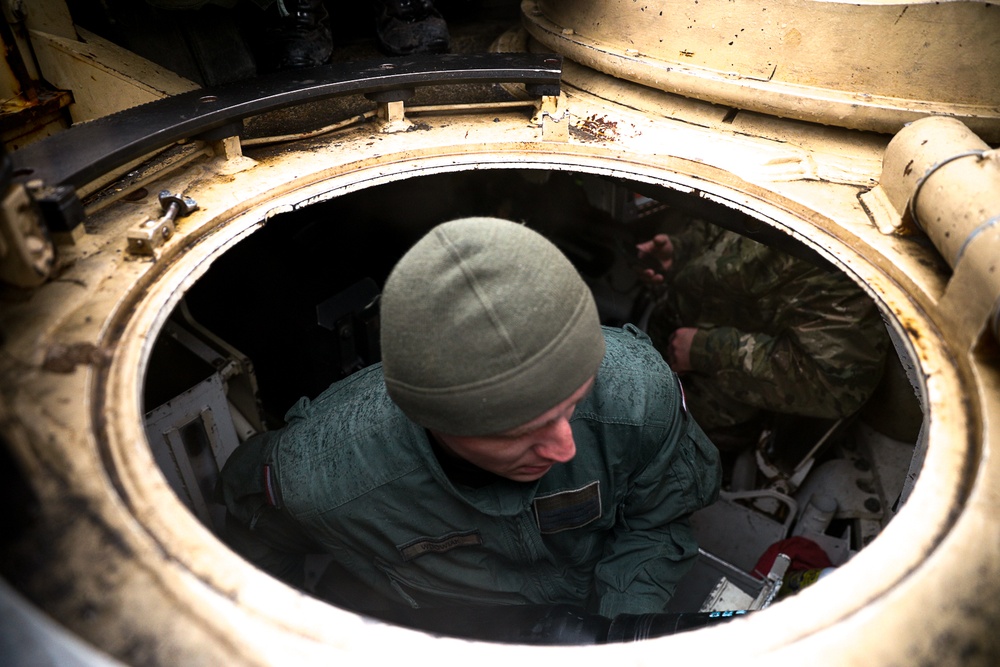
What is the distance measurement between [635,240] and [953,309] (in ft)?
7.04

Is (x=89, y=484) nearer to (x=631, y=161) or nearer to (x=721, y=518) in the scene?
(x=631, y=161)

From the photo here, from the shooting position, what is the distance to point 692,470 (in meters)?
1.64

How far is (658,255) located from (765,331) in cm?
60

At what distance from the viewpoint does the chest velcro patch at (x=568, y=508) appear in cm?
151

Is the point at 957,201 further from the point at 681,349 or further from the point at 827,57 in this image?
the point at 681,349

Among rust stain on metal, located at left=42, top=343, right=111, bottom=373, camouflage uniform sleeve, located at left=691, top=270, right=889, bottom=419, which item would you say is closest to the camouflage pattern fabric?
camouflage uniform sleeve, located at left=691, top=270, right=889, bottom=419

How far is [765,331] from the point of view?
105 inches

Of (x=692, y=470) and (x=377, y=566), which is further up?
(x=692, y=470)

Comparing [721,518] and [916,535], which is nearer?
[916,535]

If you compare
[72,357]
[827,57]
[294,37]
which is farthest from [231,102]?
[827,57]

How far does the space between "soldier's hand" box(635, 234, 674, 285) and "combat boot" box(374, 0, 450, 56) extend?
4.25ft

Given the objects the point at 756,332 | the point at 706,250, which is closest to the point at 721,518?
the point at 756,332

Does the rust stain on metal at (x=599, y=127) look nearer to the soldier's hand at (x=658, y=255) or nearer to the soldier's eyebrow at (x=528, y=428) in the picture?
the soldier's eyebrow at (x=528, y=428)

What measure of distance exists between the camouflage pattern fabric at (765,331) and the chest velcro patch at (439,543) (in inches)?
53.2
